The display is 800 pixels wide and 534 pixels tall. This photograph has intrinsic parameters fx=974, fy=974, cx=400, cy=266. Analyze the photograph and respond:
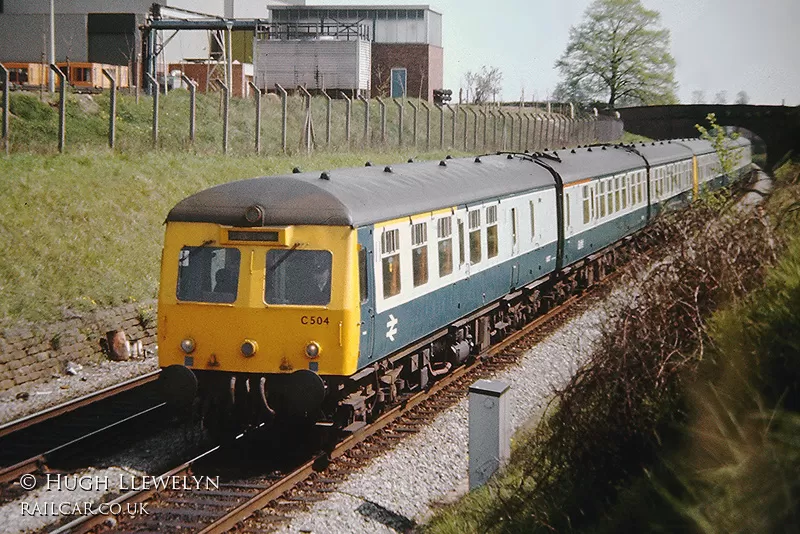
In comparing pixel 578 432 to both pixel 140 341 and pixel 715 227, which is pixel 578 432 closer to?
pixel 715 227

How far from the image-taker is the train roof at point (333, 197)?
1005 centimetres

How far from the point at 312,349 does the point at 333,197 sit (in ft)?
5.21

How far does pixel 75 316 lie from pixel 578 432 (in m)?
9.51

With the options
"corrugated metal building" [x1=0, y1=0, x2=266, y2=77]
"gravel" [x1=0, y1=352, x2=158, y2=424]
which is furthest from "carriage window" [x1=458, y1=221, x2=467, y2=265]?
"corrugated metal building" [x1=0, y1=0, x2=266, y2=77]

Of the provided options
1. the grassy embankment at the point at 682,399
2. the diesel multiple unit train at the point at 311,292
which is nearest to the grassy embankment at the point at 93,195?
the diesel multiple unit train at the point at 311,292

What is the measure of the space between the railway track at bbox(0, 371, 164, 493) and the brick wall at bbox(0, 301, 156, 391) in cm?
126

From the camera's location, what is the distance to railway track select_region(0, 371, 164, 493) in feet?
33.7

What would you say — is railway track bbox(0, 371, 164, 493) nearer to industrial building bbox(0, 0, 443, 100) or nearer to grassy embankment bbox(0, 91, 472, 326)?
grassy embankment bbox(0, 91, 472, 326)

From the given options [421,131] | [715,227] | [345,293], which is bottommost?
[345,293]

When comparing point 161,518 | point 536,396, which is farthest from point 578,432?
point 536,396

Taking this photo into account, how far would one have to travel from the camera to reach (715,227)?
792 cm

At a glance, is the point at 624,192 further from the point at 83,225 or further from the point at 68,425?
the point at 68,425

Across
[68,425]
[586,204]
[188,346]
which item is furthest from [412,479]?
[586,204]

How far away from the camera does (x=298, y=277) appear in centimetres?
1000
